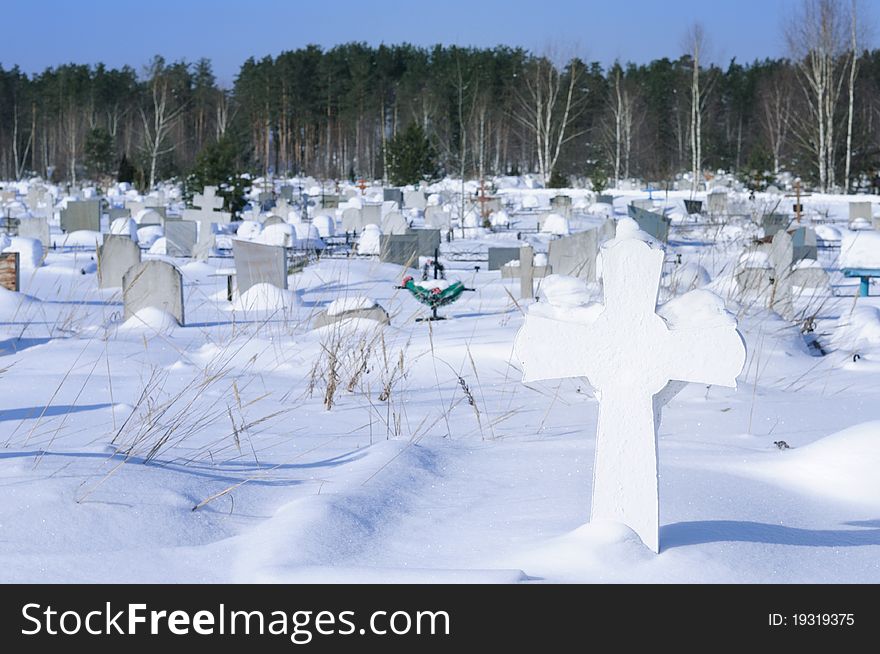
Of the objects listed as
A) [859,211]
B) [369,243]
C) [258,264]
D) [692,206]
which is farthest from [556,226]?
[258,264]

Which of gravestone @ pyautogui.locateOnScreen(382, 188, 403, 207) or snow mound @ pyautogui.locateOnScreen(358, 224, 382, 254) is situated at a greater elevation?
gravestone @ pyautogui.locateOnScreen(382, 188, 403, 207)

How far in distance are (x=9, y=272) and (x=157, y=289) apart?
9.46ft

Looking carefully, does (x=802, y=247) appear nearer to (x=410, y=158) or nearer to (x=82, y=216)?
(x=82, y=216)

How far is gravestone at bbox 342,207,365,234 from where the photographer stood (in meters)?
25.2

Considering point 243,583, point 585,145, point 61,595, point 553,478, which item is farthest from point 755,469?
point 585,145

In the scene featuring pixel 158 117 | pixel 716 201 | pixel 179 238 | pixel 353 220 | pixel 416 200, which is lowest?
pixel 179 238

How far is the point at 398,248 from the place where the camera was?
1748 cm

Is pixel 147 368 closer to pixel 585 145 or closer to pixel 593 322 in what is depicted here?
pixel 593 322

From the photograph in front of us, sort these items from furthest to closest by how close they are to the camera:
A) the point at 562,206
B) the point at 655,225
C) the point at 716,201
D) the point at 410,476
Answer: the point at 562,206 < the point at 716,201 < the point at 655,225 < the point at 410,476

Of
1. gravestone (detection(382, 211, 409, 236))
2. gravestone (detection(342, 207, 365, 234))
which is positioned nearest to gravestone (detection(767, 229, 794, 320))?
gravestone (detection(382, 211, 409, 236))

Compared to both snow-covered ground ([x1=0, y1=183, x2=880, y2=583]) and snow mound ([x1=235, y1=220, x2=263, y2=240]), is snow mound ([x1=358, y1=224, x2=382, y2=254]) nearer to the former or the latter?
snow mound ([x1=235, y1=220, x2=263, y2=240])

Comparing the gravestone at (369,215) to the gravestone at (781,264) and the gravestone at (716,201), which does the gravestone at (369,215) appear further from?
the gravestone at (781,264)

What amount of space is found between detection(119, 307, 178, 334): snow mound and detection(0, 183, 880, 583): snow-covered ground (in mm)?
2172

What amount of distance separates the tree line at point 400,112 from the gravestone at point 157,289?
123ft
